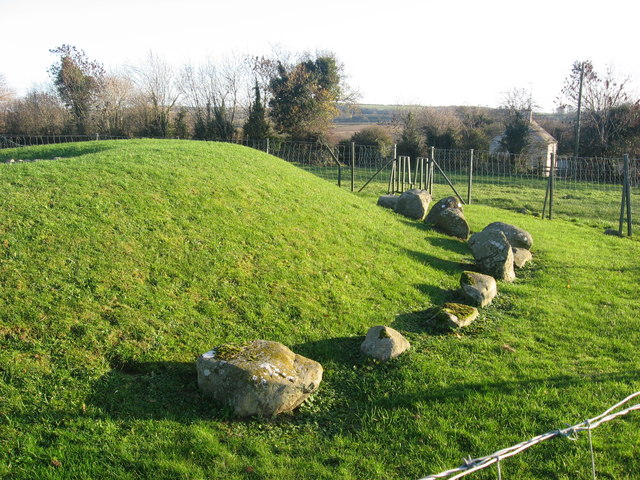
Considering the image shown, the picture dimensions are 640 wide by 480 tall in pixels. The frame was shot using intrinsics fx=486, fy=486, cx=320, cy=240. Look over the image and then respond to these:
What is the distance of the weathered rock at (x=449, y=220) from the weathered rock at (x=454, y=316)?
22.5 feet

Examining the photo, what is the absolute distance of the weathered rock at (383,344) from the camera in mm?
7188

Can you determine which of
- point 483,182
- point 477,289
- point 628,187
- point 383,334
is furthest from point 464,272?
point 483,182

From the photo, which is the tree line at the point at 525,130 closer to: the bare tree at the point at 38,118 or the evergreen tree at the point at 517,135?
the evergreen tree at the point at 517,135

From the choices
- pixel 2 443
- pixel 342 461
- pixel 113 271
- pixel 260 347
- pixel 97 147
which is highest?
pixel 97 147

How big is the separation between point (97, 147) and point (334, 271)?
44.1 feet

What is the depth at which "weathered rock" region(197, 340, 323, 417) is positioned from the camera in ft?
19.0

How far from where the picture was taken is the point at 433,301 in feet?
32.3

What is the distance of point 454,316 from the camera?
8461 millimetres

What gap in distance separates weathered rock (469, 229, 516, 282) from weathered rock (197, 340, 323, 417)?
22.3 feet

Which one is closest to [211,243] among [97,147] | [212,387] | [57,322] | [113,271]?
[113,271]

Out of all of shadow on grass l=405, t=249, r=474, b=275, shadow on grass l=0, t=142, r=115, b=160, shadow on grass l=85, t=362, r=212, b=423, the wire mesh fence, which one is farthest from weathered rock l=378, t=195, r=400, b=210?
the wire mesh fence

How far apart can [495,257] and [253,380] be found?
7.67 meters

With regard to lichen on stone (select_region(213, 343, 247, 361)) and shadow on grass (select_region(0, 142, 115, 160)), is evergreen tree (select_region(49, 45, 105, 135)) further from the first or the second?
lichen on stone (select_region(213, 343, 247, 361))

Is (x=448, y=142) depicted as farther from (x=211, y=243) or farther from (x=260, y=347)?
(x=260, y=347)
